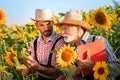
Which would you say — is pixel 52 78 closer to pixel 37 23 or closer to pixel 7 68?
pixel 37 23

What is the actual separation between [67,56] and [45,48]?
865 mm

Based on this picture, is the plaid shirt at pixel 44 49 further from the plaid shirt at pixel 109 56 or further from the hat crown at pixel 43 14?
the plaid shirt at pixel 109 56

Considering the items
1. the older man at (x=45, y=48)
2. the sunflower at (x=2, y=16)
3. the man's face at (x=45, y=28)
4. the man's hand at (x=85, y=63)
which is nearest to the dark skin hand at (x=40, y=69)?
the older man at (x=45, y=48)

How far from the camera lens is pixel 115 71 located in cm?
314

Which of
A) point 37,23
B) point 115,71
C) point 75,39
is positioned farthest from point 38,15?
point 115,71

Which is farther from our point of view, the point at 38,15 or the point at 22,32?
the point at 22,32

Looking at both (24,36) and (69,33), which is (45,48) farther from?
(24,36)

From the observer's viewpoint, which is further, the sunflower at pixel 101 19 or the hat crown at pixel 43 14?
the hat crown at pixel 43 14

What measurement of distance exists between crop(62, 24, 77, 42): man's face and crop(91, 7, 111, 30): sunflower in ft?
0.98

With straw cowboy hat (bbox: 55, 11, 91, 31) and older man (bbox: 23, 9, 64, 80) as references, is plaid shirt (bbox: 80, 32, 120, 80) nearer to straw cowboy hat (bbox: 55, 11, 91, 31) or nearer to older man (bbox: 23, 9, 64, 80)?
straw cowboy hat (bbox: 55, 11, 91, 31)

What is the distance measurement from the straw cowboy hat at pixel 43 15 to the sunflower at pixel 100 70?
3.39 feet

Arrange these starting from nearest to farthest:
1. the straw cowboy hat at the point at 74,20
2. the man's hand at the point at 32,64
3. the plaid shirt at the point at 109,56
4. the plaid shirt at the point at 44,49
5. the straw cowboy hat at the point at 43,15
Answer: the plaid shirt at the point at 109,56, the straw cowboy hat at the point at 74,20, the man's hand at the point at 32,64, the plaid shirt at the point at 44,49, the straw cowboy hat at the point at 43,15

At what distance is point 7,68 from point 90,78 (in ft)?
6.37

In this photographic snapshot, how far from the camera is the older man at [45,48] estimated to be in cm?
390
